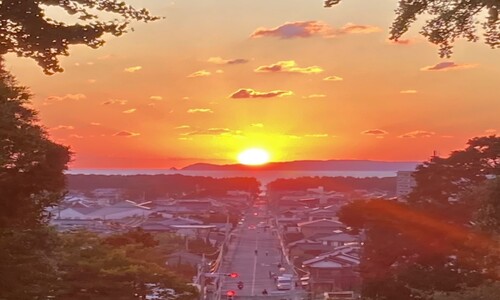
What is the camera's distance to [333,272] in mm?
27594

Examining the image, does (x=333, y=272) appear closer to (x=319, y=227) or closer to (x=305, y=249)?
(x=305, y=249)

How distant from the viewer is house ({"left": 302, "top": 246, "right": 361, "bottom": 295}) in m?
26.3

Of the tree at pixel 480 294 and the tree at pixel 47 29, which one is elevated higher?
the tree at pixel 47 29

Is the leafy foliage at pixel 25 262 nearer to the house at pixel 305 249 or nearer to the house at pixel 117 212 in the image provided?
the house at pixel 305 249

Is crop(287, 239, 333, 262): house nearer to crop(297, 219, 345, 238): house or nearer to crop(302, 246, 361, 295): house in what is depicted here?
crop(297, 219, 345, 238): house

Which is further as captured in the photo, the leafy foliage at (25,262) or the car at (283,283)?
the car at (283,283)

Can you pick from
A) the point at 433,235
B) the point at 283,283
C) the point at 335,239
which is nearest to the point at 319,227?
the point at 335,239

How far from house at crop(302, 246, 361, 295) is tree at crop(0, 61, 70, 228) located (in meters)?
17.5

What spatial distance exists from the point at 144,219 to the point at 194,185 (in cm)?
4479

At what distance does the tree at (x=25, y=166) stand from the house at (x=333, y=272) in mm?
17472

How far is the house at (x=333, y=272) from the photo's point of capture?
26.3 meters

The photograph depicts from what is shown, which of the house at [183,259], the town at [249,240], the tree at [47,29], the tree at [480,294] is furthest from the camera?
the house at [183,259]

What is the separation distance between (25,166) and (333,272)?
67.7 feet

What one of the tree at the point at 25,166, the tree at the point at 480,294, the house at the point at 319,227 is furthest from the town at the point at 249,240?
the tree at the point at 480,294
